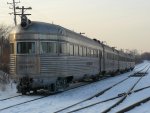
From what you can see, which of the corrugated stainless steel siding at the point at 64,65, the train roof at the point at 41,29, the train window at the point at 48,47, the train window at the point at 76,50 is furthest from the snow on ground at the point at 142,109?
the train window at the point at 76,50

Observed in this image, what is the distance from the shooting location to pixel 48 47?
19.3 metres

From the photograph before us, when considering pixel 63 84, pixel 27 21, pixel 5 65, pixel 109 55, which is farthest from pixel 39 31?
pixel 109 55

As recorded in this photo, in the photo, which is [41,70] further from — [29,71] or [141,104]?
[141,104]

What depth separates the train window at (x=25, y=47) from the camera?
19047mm

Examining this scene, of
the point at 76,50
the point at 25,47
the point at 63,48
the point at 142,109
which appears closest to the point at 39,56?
the point at 25,47

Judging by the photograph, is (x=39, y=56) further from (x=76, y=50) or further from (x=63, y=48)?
(x=76, y=50)

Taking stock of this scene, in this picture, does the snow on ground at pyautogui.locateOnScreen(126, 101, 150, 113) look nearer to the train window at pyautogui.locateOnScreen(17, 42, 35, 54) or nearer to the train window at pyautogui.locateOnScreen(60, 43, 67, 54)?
the train window at pyautogui.locateOnScreen(60, 43, 67, 54)

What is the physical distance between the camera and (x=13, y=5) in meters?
49.1

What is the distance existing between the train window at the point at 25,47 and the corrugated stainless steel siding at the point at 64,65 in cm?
60

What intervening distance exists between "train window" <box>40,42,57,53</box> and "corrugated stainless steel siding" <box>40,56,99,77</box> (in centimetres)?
33

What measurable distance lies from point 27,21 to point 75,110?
712cm

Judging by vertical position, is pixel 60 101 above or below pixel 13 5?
below

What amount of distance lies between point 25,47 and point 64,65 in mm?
2000

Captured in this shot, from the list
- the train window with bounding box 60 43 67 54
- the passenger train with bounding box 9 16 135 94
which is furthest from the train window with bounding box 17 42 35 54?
the train window with bounding box 60 43 67 54
